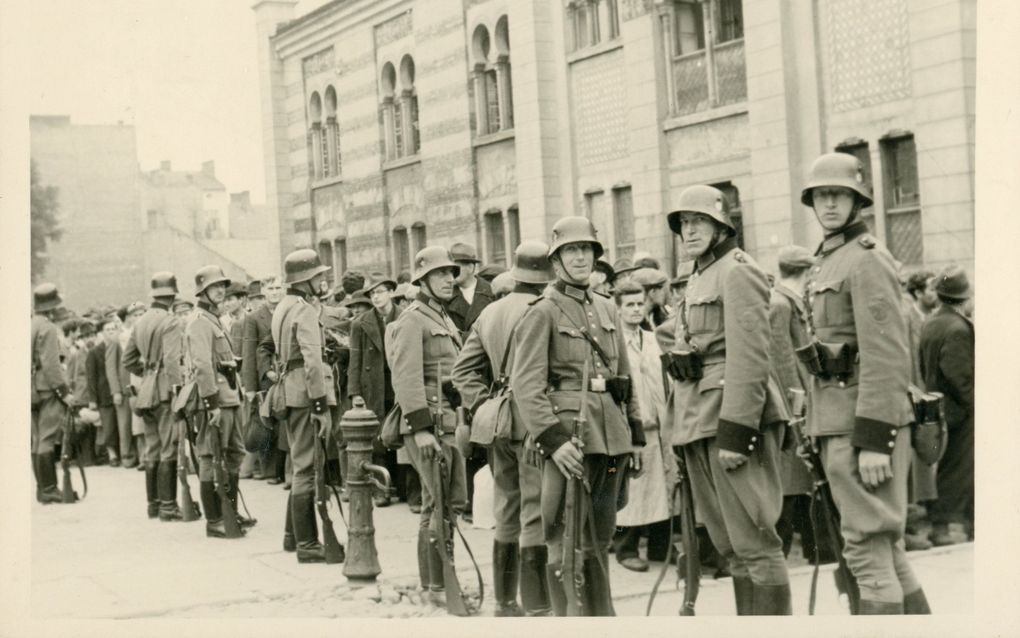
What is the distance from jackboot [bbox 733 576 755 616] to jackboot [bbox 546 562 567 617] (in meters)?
0.92

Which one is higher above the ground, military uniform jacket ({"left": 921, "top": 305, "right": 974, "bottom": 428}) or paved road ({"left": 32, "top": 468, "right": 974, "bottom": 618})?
military uniform jacket ({"left": 921, "top": 305, "right": 974, "bottom": 428})

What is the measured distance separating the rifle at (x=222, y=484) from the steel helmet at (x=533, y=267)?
178 inches

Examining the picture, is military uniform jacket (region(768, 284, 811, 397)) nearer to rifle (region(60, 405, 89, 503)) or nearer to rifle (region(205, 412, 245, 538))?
rifle (region(205, 412, 245, 538))

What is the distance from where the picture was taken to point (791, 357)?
324 inches

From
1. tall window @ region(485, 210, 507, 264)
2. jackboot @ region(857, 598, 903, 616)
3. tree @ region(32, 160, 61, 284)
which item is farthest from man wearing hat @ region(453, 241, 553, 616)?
tall window @ region(485, 210, 507, 264)

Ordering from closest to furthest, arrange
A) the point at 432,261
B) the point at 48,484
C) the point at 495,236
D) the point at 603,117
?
the point at 432,261
the point at 48,484
the point at 603,117
the point at 495,236

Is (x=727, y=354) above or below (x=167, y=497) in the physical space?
above

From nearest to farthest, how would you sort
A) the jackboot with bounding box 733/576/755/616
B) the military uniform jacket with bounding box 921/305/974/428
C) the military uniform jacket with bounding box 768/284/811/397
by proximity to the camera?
1. the jackboot with bounding box 733/576/755/616
2. the military uniform jacket with bounding box 768/284/811/397
3. the military uniform jacket with bounding box 921/305/974/428

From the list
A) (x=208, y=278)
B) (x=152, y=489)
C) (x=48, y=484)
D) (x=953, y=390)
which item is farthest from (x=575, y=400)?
(x=48, y=484)

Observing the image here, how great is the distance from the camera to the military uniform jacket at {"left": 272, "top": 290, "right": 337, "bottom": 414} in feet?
30.7

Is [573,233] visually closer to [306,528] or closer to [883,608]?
[883,608]

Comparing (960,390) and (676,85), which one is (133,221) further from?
(960,390)

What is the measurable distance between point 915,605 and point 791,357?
268 cm
